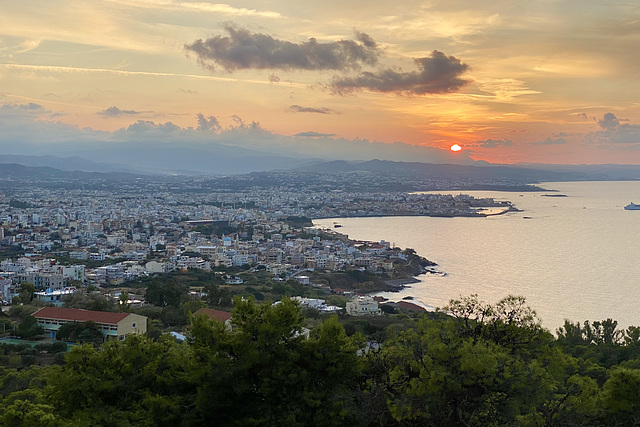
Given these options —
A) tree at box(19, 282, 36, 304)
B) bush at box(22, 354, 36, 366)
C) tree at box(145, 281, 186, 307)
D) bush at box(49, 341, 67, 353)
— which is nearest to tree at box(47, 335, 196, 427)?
bush at box(22, 354, 36, 366)

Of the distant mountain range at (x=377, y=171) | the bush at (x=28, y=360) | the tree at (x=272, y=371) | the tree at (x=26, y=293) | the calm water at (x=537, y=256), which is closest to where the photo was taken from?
the tree at (x=272, y=371)

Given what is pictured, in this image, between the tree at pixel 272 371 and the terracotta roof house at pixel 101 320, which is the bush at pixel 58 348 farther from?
the tree at pixel 272 371

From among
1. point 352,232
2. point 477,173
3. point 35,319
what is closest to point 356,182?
point 477,173

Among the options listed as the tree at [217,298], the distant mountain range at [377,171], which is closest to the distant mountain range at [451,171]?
the distant mountain range at [377,171]

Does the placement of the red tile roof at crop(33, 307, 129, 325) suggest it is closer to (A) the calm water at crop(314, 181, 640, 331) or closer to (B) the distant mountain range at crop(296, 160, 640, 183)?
(A) the calm water at crop(314, 181, 640, 331)

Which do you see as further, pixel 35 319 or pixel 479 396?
pixel 35 319

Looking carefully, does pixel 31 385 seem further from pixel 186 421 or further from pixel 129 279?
pixel 129 279

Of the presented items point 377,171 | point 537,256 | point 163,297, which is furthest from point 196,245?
point 377,171
